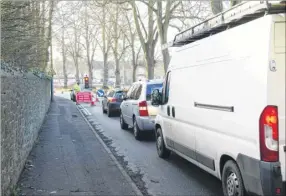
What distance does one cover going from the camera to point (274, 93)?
4.17 meters

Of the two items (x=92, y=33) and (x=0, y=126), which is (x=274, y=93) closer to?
(x=0, y=126)

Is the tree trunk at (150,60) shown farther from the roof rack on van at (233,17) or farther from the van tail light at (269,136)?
the van tail light at (269,136)

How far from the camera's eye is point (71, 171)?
7.50 metres

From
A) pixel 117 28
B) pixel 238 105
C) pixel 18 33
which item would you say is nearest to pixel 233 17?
pixel 238 105

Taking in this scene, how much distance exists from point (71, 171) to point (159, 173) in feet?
5.44

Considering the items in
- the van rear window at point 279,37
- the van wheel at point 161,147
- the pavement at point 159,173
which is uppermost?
the van rear window at point 279,37

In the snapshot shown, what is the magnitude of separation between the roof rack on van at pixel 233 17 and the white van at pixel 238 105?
79 mm

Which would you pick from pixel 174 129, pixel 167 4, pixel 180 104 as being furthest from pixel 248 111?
pixel 167 4

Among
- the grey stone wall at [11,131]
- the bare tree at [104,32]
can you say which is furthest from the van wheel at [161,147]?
the bare tree at [104,32]

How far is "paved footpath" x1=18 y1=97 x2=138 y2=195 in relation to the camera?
20.5 feet

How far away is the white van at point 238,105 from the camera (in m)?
4.20

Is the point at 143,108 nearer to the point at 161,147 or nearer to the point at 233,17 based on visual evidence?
the point at 161,147

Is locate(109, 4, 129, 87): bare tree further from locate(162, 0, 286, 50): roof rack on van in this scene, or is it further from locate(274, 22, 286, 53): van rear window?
locate(274, 22, 286, 53): van rear window

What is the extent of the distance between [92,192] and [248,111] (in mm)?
2843
